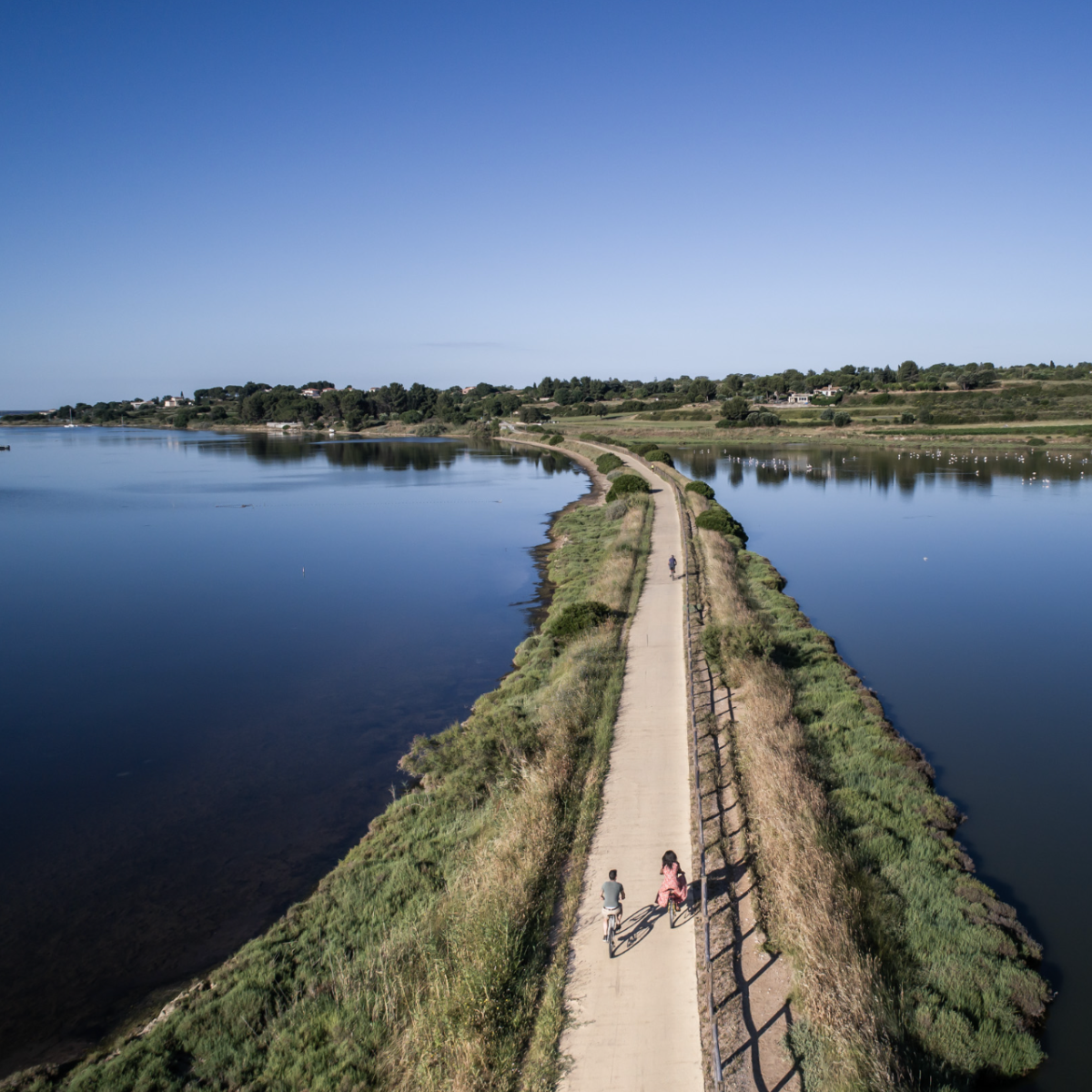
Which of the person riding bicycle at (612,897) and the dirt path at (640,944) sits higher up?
the person riding bicycle at (612,897)

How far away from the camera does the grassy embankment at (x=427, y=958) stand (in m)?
7.85

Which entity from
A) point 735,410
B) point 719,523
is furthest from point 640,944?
point 735,410

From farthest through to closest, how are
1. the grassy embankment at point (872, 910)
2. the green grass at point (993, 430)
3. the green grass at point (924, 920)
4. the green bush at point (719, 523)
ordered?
the green grass at point (993, 430) → the green bush at point (719, 523) → the green grass at point (924, 920) → the grassy embankment at point (872, 910)

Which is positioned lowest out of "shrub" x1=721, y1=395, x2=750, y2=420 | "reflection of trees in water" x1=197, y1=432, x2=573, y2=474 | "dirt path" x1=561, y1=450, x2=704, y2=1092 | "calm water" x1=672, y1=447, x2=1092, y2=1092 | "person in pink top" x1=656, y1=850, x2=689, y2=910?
"calm water" x1=672, y1=447, x2=1092, y2=1092

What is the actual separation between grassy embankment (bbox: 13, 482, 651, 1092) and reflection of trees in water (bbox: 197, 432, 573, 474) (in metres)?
68.0

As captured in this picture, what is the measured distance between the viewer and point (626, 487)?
49.5m

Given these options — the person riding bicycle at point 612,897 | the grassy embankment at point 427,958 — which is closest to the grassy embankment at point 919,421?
the grassy embankment at point 427,958

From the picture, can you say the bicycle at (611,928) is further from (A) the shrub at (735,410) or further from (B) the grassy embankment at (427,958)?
(A) the shrub at (735,410)

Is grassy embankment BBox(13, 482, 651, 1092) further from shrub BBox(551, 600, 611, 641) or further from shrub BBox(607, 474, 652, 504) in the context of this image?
shrub BBox(607, 474, 652, 504)

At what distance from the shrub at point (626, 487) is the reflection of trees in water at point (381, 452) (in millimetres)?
30254

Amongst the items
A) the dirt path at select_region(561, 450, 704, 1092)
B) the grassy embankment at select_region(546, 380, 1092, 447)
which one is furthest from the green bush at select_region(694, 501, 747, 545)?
the grassy embankment at select_region(546, 380, 1092, 447)

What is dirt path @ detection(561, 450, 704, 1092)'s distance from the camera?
294 inches

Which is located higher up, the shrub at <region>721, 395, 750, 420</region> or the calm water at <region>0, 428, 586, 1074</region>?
the shrub at <region>721, 395, 750, 420</region>

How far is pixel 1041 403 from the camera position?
106 metres
